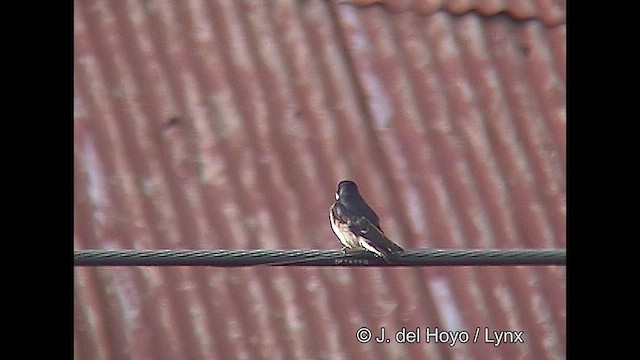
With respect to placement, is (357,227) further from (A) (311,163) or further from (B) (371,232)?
(A) (311,163)

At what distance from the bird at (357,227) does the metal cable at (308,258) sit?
0.05ft

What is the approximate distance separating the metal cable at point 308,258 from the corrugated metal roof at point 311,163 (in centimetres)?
4

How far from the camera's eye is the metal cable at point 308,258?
1702 mm

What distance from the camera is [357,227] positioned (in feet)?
5.88

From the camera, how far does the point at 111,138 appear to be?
186 cm

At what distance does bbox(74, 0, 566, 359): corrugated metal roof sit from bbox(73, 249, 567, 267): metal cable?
0.04m

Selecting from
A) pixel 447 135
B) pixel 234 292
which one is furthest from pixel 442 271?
pixel 234 292

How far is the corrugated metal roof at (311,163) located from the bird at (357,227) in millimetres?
29

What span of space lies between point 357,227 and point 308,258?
0.34 ft

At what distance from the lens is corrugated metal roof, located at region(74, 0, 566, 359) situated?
1824 mm


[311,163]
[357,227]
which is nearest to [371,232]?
[357,227]

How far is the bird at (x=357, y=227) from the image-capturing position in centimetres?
179

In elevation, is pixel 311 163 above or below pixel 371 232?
above

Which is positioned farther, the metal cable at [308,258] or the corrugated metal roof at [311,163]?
the corrugated metal roof at [311,163]
